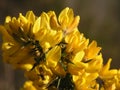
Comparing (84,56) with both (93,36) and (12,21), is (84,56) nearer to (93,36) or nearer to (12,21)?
(12,21)

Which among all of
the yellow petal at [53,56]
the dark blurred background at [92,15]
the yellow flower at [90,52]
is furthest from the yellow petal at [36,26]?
the dark blurred background at [92,15]

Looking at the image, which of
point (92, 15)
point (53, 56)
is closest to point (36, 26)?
point (53, 56)

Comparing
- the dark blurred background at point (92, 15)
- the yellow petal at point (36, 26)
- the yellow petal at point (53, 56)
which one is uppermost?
the dark blurred background at point (92, 15)

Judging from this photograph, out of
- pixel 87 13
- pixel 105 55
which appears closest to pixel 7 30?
pixel 105 55

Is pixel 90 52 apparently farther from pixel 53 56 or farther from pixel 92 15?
pixel 92 15

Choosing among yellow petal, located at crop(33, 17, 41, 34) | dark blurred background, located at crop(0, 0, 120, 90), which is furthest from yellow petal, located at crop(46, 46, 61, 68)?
dark blurred background, located at crop(0, 0, 120, 90)

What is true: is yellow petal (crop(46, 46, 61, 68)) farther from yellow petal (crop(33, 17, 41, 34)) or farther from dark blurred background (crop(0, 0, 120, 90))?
dark blurred background (crop(0, 0, 120, 90))

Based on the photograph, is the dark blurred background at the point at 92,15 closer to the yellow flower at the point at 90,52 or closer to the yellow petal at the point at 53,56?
the yellow flower at the point at 90,52

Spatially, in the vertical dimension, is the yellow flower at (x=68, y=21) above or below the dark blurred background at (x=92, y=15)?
below
